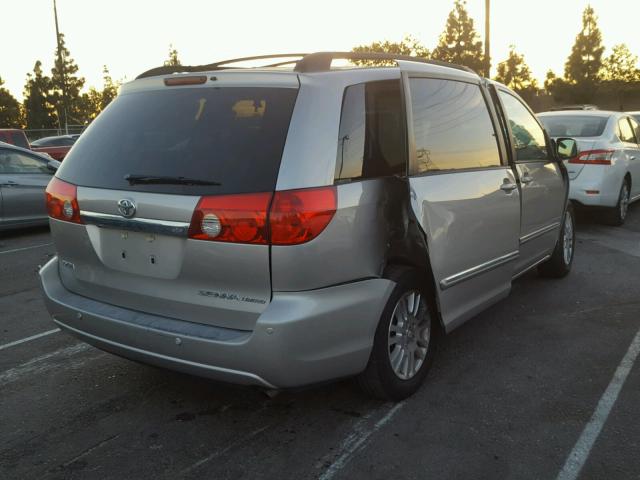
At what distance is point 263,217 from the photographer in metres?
2.75

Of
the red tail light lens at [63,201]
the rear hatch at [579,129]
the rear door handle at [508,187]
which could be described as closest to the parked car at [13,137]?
the rear hatch at [579,129]

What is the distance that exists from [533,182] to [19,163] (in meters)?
7.69

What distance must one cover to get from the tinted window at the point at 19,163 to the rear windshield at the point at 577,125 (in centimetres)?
761

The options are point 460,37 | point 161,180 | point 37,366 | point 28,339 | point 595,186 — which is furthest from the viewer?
point 460,37

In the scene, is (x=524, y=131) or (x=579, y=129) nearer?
(x=524, y=131)

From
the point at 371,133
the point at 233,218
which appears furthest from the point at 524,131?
the point at 233,218

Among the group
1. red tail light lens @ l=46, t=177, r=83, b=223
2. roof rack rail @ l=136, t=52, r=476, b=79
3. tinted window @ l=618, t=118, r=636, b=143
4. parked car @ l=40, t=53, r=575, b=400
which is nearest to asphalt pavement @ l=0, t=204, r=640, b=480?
parked car @ l=40, t=53, r=575, b=400

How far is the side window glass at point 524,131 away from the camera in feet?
16.2

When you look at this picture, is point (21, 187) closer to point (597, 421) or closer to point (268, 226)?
point (268, 226)

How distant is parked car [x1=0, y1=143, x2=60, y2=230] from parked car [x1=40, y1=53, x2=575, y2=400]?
6.28 meters

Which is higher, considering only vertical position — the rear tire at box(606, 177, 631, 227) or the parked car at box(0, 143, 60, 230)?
the parked car at box(0, 143, 60, 230)

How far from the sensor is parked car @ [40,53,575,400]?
279 cm

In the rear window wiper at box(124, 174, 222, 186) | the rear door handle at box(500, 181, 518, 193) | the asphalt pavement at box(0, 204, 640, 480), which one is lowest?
the asphalt pavement at box(0, 204, 640, 480)

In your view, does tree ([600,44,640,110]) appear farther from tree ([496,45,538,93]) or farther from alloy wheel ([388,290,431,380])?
alloy wheel ([388,290,431,380])
